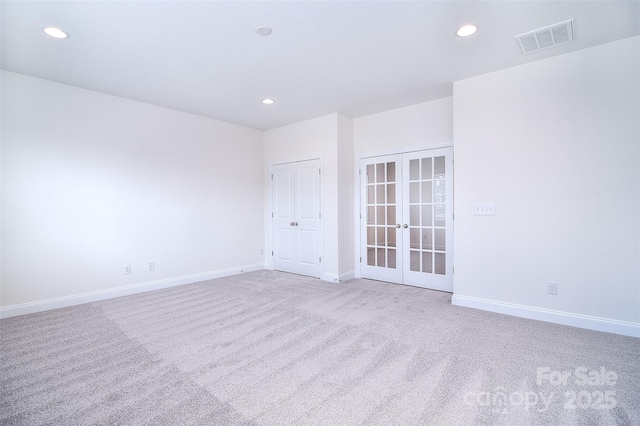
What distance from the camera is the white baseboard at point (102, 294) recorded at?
3.30 m

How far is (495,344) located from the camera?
2512 millimetres

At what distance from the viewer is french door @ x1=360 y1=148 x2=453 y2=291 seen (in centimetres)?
414

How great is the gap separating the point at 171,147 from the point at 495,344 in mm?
4806

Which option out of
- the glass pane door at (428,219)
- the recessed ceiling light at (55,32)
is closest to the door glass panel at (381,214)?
the glass pane door at (428,219)

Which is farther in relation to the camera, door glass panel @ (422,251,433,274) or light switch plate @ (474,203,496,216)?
door glass panel @ (422,251,433,274)

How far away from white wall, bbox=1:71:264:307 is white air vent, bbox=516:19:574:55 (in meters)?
4.37

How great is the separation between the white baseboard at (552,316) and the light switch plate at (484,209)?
100 centimetres

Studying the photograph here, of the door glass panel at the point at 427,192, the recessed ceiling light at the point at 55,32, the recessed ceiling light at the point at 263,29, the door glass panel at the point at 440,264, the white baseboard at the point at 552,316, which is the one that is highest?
the recessed ceiling light at the point at 55,32

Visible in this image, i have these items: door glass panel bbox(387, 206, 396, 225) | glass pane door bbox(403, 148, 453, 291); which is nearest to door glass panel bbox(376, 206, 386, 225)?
door glass panel bbox(387, 206, 396, 225)

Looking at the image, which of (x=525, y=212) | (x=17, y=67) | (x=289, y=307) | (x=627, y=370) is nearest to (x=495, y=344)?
(x=627, y=370)

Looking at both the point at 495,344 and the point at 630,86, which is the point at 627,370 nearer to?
the point at 495,344

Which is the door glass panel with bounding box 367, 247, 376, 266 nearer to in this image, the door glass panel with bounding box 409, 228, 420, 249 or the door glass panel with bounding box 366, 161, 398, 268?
the door glass panel with bounding box 366, 161, 398, 268

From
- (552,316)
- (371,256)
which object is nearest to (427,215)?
(371,256)

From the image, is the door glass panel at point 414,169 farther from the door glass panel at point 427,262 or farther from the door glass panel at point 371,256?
the door glass panel at point 371,256
